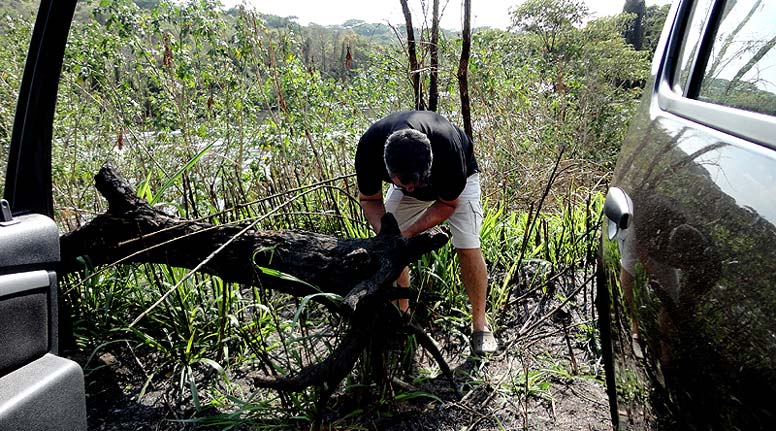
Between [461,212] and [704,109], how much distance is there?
186cm

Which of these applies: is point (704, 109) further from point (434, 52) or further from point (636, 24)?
point (636, 24)

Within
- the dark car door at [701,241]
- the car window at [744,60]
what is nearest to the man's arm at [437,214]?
the dark car door at [701,241]

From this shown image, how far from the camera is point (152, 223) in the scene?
2625mm

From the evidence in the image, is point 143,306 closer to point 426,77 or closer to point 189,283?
point 189,283

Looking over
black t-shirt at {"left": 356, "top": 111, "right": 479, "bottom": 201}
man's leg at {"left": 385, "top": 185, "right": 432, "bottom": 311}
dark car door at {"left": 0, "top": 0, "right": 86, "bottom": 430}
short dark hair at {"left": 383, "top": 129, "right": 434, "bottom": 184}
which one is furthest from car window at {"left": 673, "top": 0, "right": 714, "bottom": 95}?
man's leg at {"left": 385, "top": 185, "right": 432, "bottom": 311}

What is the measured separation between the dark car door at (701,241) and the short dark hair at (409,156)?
102cm

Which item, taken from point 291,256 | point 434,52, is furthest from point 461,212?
point 434,52

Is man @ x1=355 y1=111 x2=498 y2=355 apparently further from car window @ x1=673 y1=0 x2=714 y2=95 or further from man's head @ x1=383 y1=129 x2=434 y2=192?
car window @ x1=673 y1=0 x2=714 y2=95

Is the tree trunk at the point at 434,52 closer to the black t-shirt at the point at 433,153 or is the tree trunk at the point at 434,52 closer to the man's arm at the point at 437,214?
the black t-shirt at the point at 433,153

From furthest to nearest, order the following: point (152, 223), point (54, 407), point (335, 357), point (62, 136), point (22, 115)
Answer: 1. point (62, 136)
2. point (152, 223)
3. point (335, 357)
4. point (22, 115)
5. point (54, 407)

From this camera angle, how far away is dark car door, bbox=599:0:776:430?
0.91 m

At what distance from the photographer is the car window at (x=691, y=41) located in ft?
5.37

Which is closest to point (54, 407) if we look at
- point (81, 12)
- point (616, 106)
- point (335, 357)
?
point (335, 357)

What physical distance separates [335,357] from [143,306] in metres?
1.49
